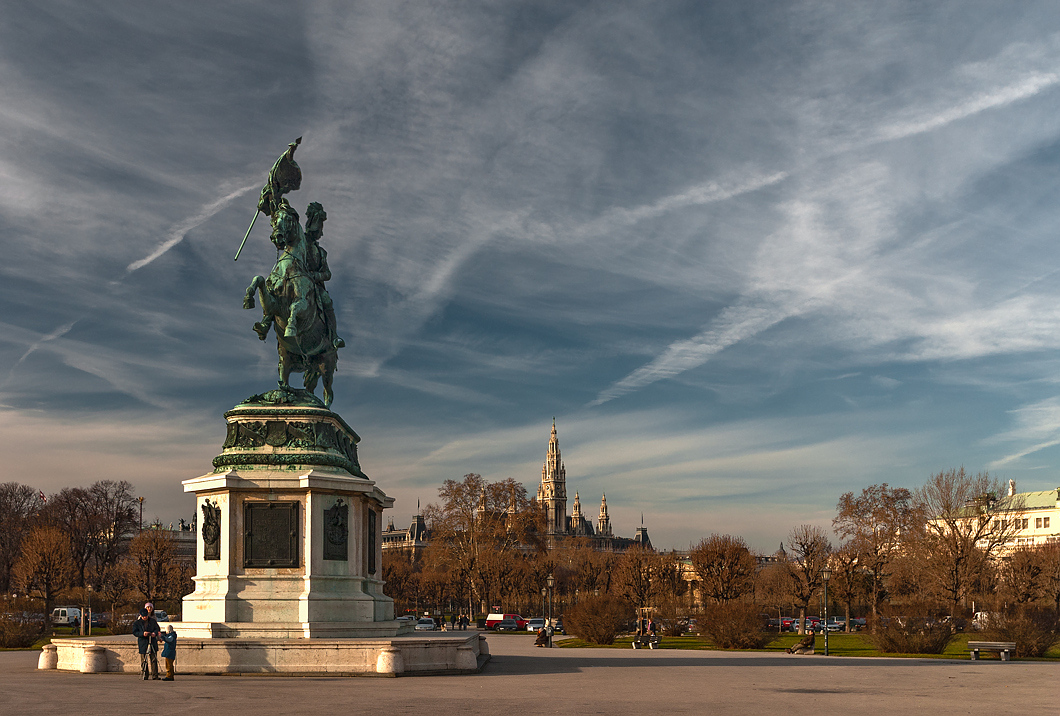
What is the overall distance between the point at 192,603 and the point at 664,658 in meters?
16.2

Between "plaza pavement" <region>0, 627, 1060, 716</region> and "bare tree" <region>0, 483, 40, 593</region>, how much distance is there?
226 ft

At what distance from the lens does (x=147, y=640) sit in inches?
933

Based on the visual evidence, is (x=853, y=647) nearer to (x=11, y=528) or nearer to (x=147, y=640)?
(x=147, y=640)

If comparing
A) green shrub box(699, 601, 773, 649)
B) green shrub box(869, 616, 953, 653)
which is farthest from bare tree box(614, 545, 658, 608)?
green shrub box(869, 616, 953, 653)

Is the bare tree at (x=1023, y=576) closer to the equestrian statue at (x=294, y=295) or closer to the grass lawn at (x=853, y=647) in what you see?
the grass lawn at (x=853, y=647)

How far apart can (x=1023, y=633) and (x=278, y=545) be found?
28743 mm

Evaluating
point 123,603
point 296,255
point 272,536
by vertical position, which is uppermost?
point 296,255

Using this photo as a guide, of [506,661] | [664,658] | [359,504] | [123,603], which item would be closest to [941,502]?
[664,658]

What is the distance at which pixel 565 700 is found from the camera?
19.6 metres

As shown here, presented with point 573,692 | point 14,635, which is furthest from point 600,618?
point 573,692

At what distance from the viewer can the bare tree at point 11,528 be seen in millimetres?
90750

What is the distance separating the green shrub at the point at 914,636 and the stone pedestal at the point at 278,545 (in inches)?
884

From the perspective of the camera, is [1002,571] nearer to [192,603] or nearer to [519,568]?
[519,568]

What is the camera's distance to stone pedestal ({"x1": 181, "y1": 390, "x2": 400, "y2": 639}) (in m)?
26.1
